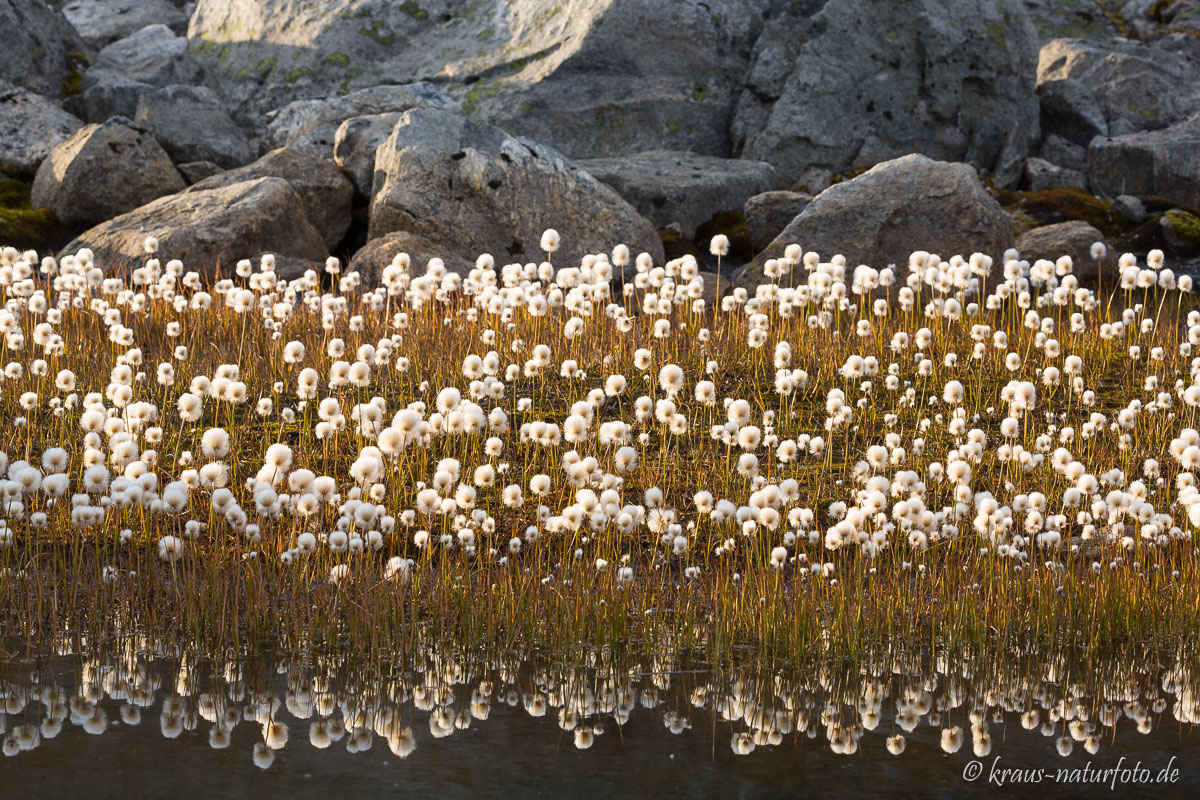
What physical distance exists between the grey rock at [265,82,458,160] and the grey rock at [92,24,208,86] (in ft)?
8.72

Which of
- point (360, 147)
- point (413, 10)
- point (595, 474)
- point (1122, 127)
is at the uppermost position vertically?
point (413, 10)

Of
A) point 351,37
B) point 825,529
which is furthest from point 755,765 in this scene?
point 351,37

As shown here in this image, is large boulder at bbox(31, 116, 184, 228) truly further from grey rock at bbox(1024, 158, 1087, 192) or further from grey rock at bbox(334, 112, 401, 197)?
grey rock at bbox(1024, 158, 1087, 192)

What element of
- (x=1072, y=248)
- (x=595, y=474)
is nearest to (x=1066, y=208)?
(x=1072, y=248)

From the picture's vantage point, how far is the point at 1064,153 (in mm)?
21391

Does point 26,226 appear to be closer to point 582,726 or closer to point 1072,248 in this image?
point 1072,248

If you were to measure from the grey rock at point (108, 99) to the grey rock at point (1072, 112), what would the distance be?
16018mm

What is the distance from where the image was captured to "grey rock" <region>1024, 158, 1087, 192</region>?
65.4 ft

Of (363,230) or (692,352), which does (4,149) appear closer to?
(363,230)

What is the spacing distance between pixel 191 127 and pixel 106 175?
2301mm

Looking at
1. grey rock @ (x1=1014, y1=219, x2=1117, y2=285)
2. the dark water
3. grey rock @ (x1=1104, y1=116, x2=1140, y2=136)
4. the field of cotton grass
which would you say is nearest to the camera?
the dark water

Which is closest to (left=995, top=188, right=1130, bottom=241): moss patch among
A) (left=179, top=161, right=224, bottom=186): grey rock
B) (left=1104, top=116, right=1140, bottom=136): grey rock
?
(left=1104, top=116, right=1140, bottom=136): grey rock

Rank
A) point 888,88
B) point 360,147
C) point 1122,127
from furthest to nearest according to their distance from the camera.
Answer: point 1122,127
point 888,88
point 360,147

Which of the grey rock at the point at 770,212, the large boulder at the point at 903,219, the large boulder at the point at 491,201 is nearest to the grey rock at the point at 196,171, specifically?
the large boulder at the point at 491,201
